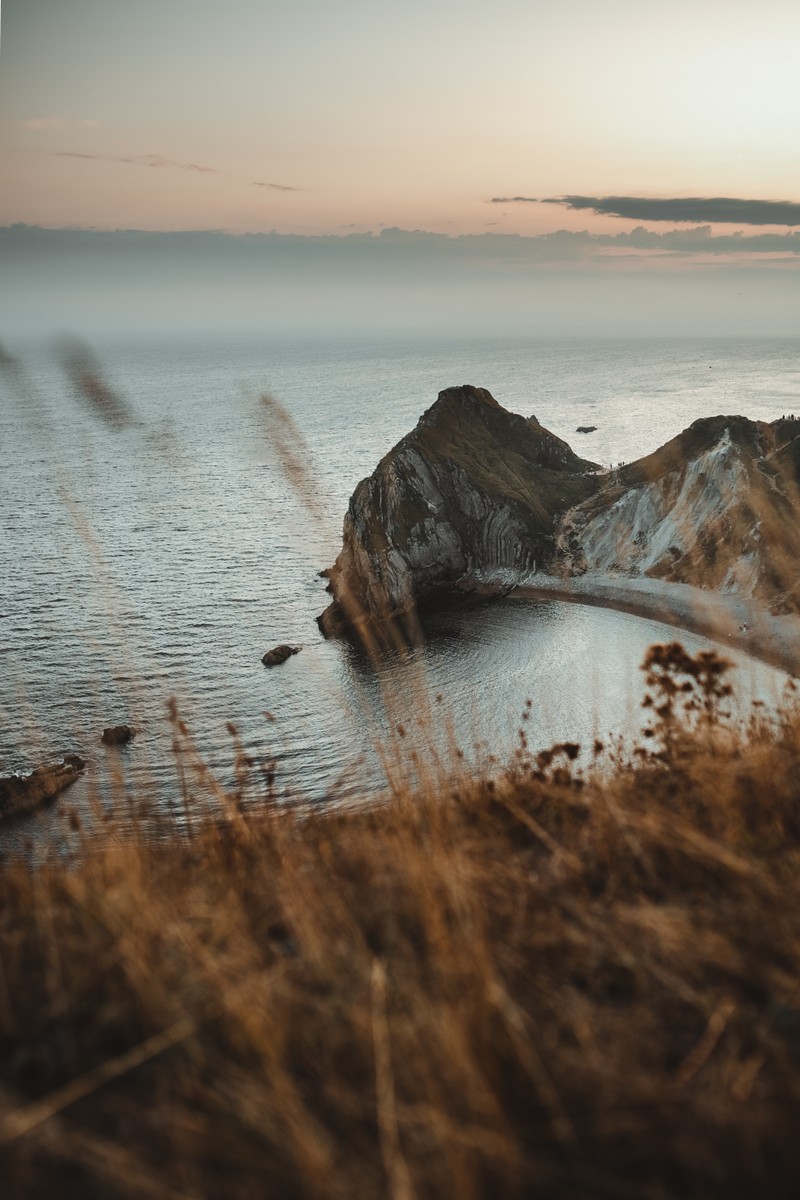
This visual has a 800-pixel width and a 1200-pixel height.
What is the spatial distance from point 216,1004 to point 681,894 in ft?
8.00

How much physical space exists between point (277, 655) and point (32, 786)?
1715cm

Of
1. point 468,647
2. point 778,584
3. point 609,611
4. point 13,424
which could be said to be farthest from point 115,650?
point 13,424

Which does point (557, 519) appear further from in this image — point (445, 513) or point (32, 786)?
point (32, 786)

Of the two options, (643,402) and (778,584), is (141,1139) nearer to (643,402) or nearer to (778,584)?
(778,584)

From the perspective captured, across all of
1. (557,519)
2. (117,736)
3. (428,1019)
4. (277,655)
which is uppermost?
(428,1019)

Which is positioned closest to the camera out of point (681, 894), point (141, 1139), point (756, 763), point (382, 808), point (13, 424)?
point (141, 1139)

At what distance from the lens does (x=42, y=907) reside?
4.84 metres

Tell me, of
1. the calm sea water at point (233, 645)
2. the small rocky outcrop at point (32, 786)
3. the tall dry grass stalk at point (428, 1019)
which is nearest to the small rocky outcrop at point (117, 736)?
the calm sea water at point (233, 645)

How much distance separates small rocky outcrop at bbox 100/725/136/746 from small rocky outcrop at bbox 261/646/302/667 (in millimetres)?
10372

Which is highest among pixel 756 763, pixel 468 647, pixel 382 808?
pixel 756 763

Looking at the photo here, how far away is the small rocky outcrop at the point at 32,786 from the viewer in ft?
102

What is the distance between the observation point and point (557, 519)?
205 feet

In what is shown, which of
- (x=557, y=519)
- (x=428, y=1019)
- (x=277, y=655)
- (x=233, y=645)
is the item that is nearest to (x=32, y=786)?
(x=277, y=655)

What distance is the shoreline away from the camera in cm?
4381
